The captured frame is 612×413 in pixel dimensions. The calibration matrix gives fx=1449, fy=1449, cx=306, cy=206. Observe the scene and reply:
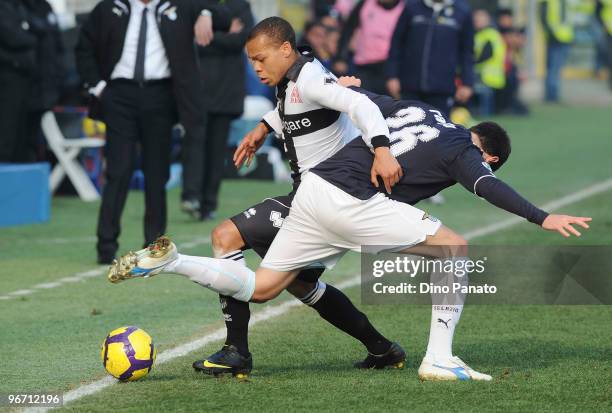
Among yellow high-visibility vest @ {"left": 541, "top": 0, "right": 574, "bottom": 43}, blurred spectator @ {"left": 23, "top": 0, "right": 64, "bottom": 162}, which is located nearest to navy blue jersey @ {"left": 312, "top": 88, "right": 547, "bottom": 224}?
blurred spectator @ {"left": 23, "top": 0, "right": 64, "bottom": 162}

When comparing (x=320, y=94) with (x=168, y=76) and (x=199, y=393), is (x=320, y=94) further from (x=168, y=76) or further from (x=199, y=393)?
(x=168, y=76)

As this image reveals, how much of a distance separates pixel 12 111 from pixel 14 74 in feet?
1.27

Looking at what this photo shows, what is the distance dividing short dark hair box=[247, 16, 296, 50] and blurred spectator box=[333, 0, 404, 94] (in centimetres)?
922

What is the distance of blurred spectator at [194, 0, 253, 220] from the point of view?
1381cm

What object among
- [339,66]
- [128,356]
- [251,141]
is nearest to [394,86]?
[339,66]

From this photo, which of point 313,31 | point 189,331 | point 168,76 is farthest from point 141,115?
point 313,31

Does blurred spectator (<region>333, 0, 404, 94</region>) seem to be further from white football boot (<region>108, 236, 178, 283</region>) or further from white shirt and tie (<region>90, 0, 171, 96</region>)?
white football boot (<region>108, 236, 178, 283</region>)

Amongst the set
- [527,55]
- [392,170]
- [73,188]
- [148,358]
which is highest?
[392,170]

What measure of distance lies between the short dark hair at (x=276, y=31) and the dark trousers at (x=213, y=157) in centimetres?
687

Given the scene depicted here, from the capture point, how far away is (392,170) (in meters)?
6.66

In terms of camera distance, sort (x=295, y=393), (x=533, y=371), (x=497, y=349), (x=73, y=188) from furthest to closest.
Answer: (x=73, y=188) → (x=497, y=349) → (x=533, y=371) → (x=295, y=393)

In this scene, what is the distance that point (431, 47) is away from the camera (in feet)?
46.5

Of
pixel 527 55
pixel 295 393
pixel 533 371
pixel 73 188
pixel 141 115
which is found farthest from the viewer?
pixel 527 55

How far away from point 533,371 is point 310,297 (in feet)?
3.78
